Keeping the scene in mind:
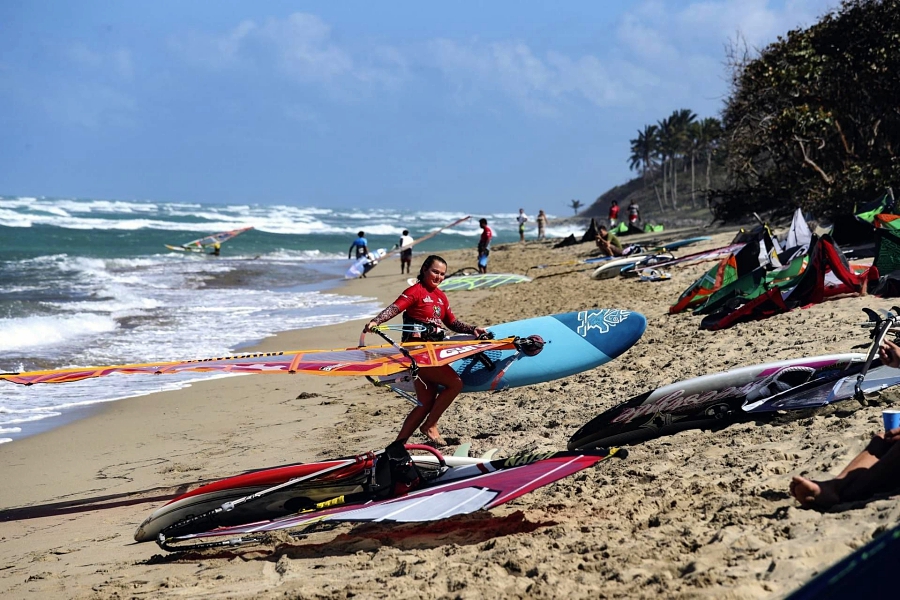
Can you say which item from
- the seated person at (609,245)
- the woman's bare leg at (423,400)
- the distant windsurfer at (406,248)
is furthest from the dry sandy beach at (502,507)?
the distant windsurfer at (406,248)

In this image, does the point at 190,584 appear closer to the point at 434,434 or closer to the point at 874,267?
the point at 434,434

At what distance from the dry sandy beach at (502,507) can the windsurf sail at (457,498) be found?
0.13 meters

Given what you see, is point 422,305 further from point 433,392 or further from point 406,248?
point 406,248

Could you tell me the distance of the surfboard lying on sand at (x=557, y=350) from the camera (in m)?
6.90

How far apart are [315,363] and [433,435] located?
1.09m

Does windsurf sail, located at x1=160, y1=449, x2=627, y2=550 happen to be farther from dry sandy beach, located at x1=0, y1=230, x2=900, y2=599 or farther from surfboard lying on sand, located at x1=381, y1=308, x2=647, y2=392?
surfboard lying on sand, located at x1=381, y1=308, x2=647, y2=392

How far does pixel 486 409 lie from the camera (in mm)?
7430

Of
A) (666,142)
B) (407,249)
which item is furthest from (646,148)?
(407,249)

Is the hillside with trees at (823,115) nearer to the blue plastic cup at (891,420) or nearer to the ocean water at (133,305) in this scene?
the ocean water at (133,305)

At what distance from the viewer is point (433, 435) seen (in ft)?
20.7

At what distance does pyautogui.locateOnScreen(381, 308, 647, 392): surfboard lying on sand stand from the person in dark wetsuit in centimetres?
56

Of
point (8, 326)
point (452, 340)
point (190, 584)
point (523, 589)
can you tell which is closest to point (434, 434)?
point (452, 340)

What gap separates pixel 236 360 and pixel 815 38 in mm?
18471

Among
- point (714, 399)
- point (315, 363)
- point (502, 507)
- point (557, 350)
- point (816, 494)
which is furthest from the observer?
point (557, 350)
